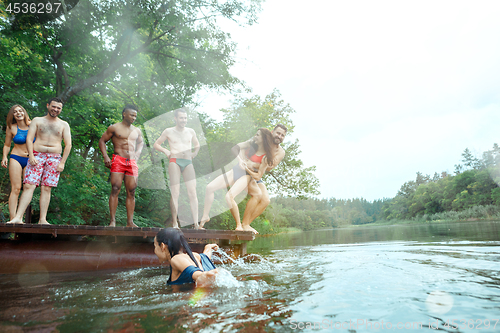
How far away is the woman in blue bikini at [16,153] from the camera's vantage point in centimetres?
539

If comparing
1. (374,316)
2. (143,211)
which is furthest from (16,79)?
(374,316)

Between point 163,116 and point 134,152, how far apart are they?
7.25 metres

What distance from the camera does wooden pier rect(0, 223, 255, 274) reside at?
203 inches

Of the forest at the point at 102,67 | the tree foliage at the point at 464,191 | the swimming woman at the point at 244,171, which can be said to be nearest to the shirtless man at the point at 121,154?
the swimming woman at the point at 244,171

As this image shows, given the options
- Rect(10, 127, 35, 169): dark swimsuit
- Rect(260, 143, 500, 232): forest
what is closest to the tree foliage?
Rect(260, 143, 500, 232): forest

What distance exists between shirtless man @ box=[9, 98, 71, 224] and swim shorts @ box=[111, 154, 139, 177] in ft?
2.57

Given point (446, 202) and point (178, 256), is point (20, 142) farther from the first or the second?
point (446, 202)

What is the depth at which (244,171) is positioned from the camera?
5.62m

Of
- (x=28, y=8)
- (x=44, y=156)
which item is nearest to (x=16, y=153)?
(x=44, y=156)

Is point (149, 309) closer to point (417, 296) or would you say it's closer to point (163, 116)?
point (417, 296)

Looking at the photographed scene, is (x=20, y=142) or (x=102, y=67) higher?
(x=102, y=67)

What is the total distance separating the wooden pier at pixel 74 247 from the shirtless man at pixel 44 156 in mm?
385

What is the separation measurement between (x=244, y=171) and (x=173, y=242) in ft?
8.21

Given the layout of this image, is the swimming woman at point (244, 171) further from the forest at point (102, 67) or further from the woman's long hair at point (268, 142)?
the forest at point (102, 67)
